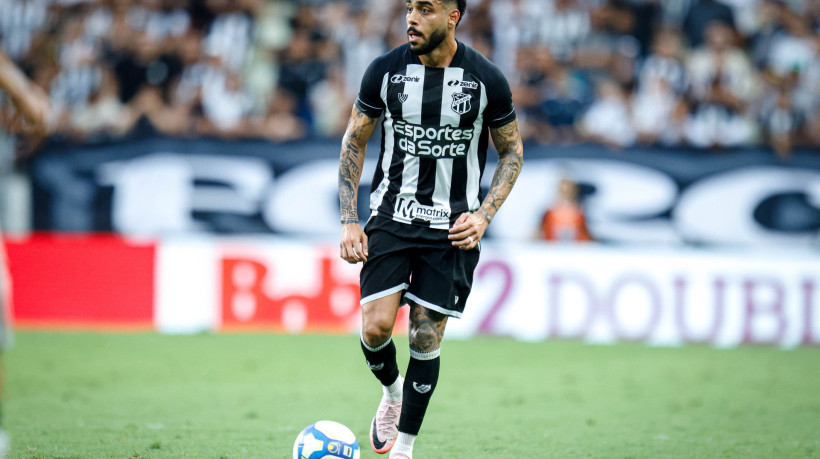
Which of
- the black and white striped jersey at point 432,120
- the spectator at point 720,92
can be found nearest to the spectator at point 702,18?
the spectator at point 720,92

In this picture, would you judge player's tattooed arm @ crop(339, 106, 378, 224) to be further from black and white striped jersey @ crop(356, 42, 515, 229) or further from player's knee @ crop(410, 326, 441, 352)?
player's knee @ crop(410, 326, 441, 352)

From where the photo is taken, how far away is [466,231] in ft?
17.3

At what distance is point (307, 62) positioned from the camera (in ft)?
48.8

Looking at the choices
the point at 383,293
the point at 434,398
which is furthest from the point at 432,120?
the point at 434,398

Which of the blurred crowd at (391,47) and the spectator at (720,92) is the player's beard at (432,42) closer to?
the blurred crowd at (391,47)

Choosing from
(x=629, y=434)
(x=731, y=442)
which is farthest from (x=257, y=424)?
(x=731, y=442)

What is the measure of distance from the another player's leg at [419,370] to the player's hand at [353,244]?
0.41 metres

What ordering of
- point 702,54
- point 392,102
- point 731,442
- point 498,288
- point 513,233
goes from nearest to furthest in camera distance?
point 392,102 → point 731,442 → point 498,288 → point 513,233 → point 702,54

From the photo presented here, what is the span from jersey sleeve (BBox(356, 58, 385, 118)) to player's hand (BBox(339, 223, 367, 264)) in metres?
0.66

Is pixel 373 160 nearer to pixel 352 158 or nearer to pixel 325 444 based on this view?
pixel 352 158

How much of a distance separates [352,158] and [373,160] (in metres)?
7.84

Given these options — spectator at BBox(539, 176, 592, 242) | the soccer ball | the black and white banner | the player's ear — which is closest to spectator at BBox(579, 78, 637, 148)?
the black and white banner

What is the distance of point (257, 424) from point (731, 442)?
322 cm

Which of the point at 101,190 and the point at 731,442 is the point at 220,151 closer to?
the point at 101,190
